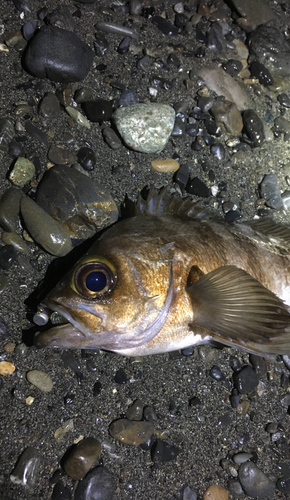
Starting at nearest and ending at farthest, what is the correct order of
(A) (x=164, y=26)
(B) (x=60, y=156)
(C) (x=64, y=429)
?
(C) (x=64, y=429), (B) (x=60, y=156), (A) (x=164, y=26)

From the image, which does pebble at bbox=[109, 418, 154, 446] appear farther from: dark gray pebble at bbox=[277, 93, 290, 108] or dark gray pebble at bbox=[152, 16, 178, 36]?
dark gray pebble at bbox=[152, 16, 178, 36]

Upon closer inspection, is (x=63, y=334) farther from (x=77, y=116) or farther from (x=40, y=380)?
(x=77, y=116)

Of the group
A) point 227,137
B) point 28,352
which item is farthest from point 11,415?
point 227,137

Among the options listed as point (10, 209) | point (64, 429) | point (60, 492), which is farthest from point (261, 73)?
point (60, 492)

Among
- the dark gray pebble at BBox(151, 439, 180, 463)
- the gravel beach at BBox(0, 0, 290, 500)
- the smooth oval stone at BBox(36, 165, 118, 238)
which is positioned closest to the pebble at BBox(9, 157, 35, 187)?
the gravel beach at BBox(0, 0, 290, 500)

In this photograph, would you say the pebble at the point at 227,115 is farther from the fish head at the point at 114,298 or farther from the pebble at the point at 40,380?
the pebble at the point at 40,380

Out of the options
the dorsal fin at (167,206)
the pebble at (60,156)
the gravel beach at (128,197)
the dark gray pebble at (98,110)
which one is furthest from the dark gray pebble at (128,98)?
the dorsal fin at (167,206)

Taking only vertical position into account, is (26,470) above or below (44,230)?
below
